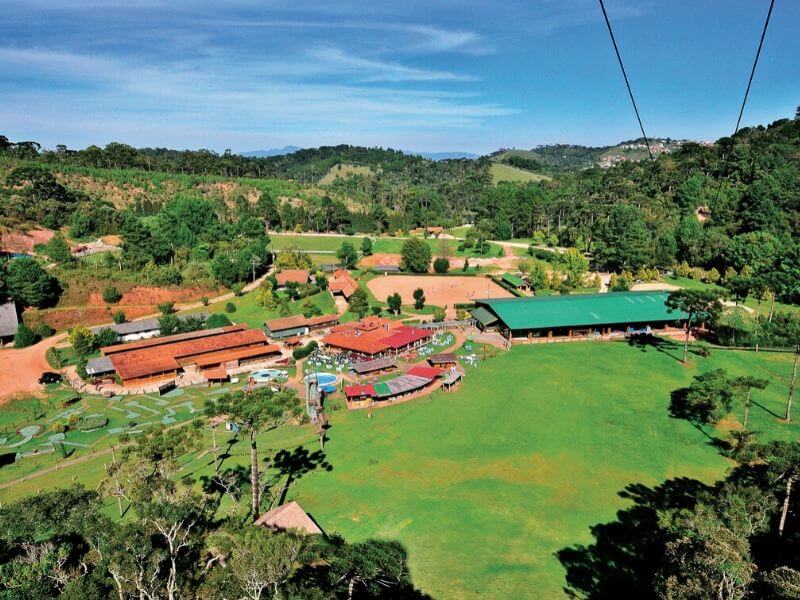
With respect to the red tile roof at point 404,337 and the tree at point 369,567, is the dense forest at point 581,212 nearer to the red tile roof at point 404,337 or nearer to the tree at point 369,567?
the red tile roof at point 404,337

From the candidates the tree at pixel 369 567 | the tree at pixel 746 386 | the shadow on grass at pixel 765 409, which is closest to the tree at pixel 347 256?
the shadow on grass at pixel 765 409

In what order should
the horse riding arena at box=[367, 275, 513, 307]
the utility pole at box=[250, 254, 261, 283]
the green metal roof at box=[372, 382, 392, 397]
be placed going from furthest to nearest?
the utility pole at box=[250, 254, 261, 283] < the horse riding arena at box=[367, 275, 513, 307] < the green metal roof at box=[372, 382, 392, 397]

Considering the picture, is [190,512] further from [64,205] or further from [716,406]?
[64,205]

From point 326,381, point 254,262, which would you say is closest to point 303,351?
point 326,381

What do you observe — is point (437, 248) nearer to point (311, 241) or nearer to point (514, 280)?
point (311, 241)

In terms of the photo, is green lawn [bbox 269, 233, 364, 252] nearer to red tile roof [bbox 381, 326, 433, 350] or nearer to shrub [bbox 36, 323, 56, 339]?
shrub [bbox 36, 323, 56, 339]

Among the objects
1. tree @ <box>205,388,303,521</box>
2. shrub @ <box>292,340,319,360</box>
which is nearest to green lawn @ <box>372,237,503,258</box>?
shrub @ <box>292,340,319,360</box>

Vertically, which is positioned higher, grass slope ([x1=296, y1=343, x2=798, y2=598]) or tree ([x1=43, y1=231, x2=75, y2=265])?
tree ([x1=43, y1=231, x2=75, y2=265])
